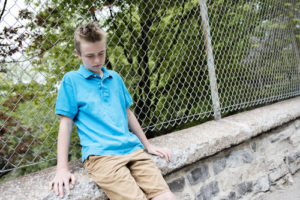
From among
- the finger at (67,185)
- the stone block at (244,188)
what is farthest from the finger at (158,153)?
the stone block at (244,188)

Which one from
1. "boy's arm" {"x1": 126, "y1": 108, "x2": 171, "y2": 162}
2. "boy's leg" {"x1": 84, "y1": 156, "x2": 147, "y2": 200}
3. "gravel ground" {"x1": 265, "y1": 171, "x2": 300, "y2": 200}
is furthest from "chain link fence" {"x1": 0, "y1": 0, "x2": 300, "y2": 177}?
"gravel ground" {"x1": 265, "y1": 171, "x2": 300, "y2": 200}

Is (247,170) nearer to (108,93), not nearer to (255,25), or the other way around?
(108,93)

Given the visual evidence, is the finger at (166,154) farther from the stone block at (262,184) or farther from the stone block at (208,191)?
the stone block at (262,184)

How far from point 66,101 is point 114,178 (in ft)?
1.59

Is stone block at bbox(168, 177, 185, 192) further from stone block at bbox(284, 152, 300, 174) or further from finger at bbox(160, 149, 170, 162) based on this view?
stone block at bbox(284, 152, 300, 174)

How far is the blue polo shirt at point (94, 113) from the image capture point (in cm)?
140

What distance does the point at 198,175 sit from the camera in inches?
76.5

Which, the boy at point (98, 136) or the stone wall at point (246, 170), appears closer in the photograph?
the boy at point (98, 136)

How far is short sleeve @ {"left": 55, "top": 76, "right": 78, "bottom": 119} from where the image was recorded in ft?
4.54

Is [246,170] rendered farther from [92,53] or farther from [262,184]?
[92,53]

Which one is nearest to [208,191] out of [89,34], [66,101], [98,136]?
[98,136]

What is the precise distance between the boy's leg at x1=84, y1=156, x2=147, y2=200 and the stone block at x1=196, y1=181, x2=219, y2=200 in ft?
2.56

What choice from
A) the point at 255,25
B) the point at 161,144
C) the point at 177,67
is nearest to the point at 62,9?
the point at 177,67

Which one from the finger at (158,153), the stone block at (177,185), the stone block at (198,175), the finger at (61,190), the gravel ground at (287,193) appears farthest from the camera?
the gravel ground at (287,193)
